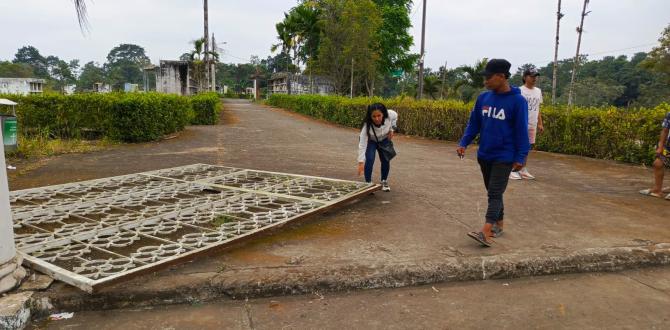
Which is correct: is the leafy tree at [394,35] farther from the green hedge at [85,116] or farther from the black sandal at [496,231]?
the black sandal at [496,231]

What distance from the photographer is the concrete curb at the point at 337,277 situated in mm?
2908

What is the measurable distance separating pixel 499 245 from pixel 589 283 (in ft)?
2.41

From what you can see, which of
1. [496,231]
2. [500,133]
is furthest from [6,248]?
[496,231]

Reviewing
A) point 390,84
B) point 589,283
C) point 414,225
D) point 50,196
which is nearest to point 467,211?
point 414,225

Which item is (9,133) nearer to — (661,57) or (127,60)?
(661,57)

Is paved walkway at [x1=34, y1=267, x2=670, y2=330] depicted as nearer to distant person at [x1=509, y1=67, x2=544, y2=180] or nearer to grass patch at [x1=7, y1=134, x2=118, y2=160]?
distant person at [x1=509, y1=67, x2=544, y2=180]

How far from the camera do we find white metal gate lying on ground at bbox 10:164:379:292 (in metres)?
3.34

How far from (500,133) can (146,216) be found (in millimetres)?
3442

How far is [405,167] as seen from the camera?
843 centimetres

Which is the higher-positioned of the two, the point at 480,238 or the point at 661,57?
the point at 661,57

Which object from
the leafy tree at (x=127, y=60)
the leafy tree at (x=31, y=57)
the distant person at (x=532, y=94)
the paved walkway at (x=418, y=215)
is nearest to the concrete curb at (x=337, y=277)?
the paved walkway at (x=418, y=215)

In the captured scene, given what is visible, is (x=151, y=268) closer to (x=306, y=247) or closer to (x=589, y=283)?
(x=306, y=247)

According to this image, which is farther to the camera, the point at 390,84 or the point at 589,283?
the point at 390,84

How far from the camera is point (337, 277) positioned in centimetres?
326
